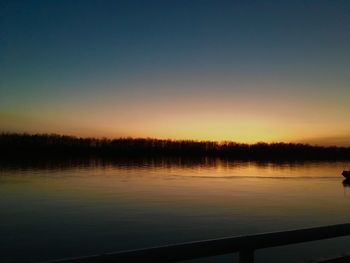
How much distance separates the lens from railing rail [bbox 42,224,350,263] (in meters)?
4.09

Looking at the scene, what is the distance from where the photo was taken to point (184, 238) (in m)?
23.0

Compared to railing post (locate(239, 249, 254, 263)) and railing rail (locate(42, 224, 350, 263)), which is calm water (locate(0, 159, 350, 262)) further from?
railing post (locate(239, 249, 254, 263))

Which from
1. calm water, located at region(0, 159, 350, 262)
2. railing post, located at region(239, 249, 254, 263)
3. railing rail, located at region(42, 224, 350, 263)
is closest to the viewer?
railing rail, located at region(42, 224, 350, 263)

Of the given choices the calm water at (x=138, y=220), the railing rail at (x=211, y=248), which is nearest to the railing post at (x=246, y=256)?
the railing rail at (x=211, y=248)

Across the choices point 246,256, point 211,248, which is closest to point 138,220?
point 246,256

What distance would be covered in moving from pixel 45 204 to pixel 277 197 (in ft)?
84.6

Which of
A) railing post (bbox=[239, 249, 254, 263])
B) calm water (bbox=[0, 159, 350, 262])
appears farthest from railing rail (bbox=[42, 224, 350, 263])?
calm water (bbox=[0, 159, 350, 262])

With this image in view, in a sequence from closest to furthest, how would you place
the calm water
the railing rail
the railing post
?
the railing rail, the railing post, the calm water

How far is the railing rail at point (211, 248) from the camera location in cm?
409

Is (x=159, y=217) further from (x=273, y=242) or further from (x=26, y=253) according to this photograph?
(x=273, y=242)

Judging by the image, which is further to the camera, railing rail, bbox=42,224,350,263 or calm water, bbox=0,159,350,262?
calm water, bbox=0,159,350,262

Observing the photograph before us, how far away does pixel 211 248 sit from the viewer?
4.61 metres

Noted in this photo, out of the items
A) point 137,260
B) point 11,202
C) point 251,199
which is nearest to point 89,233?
point 11,202

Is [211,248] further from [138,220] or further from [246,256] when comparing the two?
[138,220]
